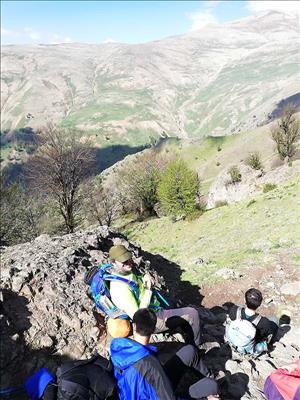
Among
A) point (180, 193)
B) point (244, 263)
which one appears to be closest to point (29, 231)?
point (180, 193)

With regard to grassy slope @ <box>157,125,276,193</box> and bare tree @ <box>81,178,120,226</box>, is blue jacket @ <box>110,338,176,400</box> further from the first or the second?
grassy slope @ <box>157,125,276,193</box>

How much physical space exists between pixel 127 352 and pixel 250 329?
4.05 meters

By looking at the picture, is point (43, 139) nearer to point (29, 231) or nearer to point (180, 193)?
point (29, 231)

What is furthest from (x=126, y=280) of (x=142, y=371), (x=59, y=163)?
(x=59, y=163)

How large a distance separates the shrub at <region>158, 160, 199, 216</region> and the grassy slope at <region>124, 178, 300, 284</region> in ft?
6.75

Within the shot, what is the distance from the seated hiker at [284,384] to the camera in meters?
6.48

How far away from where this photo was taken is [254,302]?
27.6ft

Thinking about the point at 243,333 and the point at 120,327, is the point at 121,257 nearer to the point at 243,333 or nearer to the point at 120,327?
the point at 120,327

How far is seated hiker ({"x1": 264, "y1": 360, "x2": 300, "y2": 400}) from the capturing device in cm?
648

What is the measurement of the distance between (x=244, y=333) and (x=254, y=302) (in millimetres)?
825

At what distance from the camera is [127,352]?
561 centimetres

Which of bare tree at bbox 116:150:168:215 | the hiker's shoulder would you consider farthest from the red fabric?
bare tree at bbox 116:150:168:215

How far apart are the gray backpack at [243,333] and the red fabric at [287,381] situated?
1.55m

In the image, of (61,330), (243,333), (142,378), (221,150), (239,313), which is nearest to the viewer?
(142,378)
